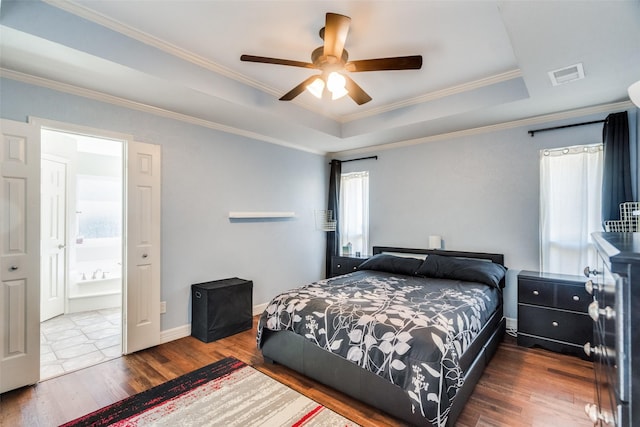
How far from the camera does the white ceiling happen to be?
1.98 meters

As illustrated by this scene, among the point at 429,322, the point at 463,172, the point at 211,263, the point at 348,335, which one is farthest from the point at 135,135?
the point at 463,172

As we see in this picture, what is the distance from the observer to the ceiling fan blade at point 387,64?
7.00ft

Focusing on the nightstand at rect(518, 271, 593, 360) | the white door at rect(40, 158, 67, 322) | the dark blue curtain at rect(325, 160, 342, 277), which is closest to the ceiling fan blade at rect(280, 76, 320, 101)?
the dark blue curtain at rect(325, 160, 342, 277)

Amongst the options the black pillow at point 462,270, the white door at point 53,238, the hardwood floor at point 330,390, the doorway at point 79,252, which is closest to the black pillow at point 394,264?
the black pillow at point 462,270

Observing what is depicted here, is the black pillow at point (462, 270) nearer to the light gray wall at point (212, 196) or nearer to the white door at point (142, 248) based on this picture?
the light gray wall at point (212, 196)

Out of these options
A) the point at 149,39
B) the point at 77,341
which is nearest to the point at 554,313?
the point at 149,39

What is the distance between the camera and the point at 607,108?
3084 mm

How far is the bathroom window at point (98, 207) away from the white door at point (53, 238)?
28.6 inches

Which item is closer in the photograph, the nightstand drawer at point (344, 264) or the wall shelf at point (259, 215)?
the wall shelf at point (259, 215)

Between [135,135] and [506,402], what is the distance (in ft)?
13.4

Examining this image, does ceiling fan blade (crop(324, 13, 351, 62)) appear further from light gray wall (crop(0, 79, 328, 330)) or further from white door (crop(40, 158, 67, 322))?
white door (crop(40, 158, 67, 322))

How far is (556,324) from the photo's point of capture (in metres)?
3.00

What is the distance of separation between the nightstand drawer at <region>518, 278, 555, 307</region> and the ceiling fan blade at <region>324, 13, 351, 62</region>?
2971 millimetres

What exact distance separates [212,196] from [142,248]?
1.00 m
